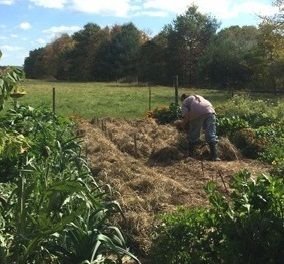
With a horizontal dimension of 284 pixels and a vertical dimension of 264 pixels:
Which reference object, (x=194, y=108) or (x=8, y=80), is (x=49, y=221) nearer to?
(x=8, y=80)

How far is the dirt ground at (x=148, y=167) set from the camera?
6.85m

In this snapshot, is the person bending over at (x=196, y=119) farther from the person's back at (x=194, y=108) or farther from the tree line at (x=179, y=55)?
the tree line at (x=179, y=55)

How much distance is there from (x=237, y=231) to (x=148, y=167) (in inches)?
245

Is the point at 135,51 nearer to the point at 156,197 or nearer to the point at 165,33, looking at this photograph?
the point at 165,33

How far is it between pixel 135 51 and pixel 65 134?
54.3 meters

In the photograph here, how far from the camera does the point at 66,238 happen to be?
412cm

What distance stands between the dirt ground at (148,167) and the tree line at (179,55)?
18754 millimetres

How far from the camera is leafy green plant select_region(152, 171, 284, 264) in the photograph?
4.29 m

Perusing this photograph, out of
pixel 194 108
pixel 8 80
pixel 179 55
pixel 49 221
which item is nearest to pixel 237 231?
pixel 49 221

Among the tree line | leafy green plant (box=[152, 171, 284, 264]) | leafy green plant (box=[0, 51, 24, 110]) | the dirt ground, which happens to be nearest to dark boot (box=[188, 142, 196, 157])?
the dirt ground

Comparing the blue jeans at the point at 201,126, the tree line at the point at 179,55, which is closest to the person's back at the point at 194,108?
the blue jeans at the point at 201,126

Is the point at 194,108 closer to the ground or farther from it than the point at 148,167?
farther from it

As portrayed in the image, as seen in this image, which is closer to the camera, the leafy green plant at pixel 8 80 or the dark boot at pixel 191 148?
the leafy green plant at pixel 8 80

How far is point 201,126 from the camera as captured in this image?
1175 centimetres
